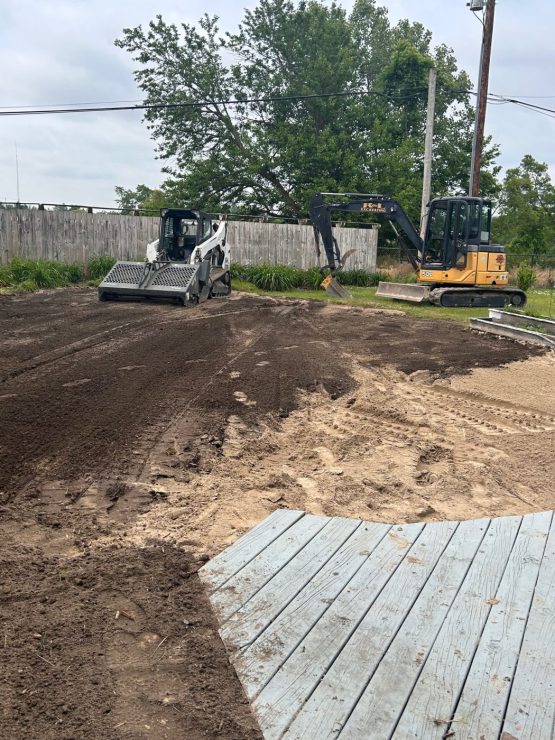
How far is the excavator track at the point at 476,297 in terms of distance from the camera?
18812 millimetres

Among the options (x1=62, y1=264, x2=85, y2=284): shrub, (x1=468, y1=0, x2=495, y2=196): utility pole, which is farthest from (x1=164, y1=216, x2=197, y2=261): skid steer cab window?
(x1=468, y1=0, x2=495, y2=196): utility pole

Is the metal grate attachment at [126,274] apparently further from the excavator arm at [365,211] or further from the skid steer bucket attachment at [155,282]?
the excavator arm at [365,211]

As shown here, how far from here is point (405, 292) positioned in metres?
19.6

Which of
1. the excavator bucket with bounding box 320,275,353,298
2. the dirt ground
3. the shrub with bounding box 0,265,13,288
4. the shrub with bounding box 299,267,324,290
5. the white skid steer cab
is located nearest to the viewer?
the dirt ground

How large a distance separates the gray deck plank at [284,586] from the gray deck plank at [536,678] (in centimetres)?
110

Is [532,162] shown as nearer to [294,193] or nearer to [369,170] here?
[369,170]

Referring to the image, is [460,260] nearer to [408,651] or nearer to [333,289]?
[333,289]

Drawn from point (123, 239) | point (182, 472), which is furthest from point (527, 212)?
point (182, 472)

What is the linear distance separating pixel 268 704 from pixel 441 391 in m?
6.12

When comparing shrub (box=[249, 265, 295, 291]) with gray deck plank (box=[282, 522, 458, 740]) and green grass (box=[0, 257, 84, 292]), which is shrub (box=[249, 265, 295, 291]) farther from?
gray deck plank (box=[282, 522, 458, 740])

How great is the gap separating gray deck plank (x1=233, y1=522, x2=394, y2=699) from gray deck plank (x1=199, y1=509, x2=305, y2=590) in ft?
1.38

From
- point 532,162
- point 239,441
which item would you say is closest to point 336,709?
point 239,441

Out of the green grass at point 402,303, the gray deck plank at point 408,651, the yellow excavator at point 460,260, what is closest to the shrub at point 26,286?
the green grass at point 402,303

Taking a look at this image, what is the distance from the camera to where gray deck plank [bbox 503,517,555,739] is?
250 centimetres
